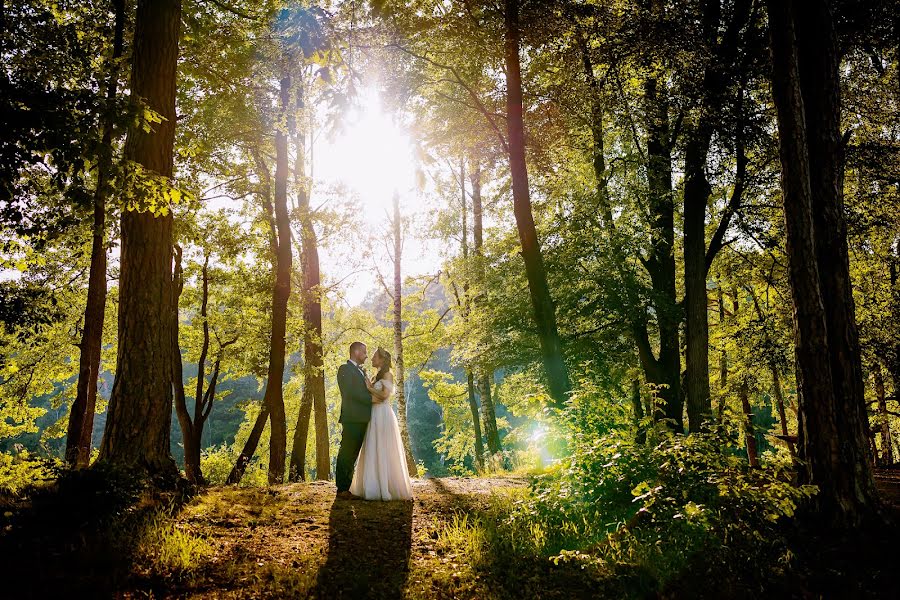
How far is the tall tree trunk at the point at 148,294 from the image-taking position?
5.35 metres

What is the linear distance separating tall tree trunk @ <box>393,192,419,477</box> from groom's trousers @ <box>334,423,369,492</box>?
9.91 meters

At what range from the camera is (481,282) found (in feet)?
46.7

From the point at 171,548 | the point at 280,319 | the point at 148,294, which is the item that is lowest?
the point at 171,548

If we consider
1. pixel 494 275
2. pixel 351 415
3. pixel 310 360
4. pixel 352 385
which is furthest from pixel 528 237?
pixel 310 360

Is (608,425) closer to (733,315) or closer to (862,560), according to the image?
(862,560)

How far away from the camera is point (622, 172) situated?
13.5 meters

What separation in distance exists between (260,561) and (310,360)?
1092 cm

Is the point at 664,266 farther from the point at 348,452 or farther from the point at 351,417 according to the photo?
the point at 348,452

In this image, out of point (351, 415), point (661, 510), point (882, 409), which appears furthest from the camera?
point (882, 409)

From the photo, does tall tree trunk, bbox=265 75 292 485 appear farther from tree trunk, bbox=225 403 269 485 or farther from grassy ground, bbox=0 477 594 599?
grassy ground, bbox=0 477 594 599

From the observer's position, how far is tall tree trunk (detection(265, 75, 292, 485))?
38.5 ft

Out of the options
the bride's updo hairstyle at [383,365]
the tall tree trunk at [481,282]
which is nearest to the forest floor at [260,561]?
the bride's updo hairstyle at [383,365]

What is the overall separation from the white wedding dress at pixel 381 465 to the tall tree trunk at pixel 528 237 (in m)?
3.84

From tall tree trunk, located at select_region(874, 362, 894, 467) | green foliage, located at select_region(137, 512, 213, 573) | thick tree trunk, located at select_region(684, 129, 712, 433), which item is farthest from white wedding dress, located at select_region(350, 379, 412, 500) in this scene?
tall tree trunk, located at select_region(874, 362, 894, 467)
